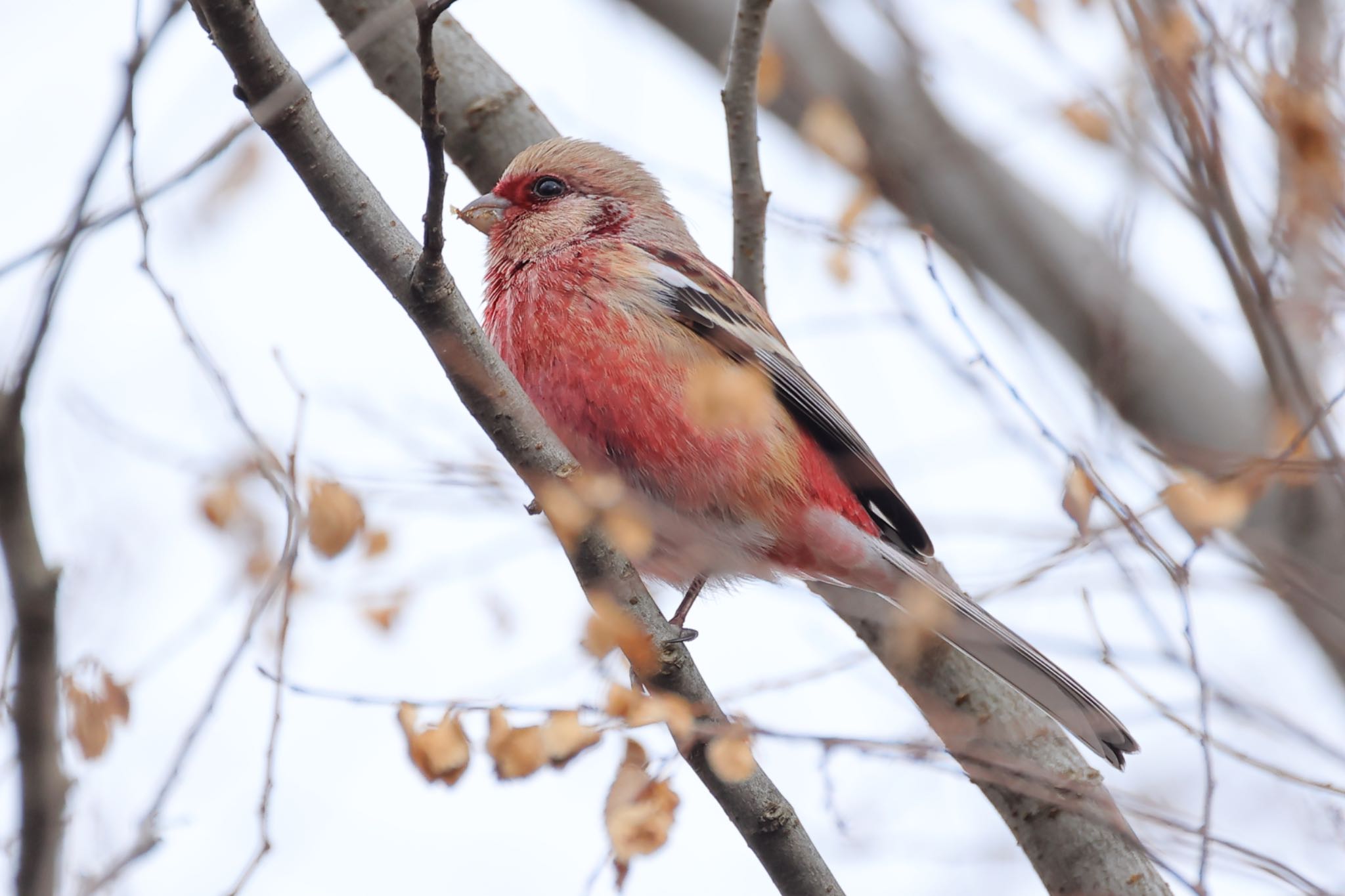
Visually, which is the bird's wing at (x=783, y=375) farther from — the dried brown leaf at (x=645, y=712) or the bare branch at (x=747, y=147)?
the dried brown leaf at (x=645, y=712)

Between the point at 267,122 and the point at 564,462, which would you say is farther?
the point at 564,462

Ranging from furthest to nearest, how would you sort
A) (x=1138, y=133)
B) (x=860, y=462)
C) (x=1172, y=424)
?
1. (x=1172, y=424)
2. (x=860, y=462)
3. (x=1138, y=133)

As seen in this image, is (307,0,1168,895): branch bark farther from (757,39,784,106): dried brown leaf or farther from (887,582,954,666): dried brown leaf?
(757,39,784,106): dried brown leaf

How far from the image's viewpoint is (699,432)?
511 centimetres

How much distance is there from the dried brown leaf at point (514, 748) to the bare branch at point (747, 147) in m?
2.33

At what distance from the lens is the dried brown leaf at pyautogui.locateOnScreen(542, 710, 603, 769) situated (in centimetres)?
378

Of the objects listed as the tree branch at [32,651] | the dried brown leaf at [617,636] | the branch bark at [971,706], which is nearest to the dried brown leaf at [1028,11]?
Result: the branch bark at [971,706]

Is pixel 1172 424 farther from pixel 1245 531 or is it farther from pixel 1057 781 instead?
pixel 1057 781

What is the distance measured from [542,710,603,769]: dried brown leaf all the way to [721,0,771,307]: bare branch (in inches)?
91.9

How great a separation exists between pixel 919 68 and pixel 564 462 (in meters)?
3.05

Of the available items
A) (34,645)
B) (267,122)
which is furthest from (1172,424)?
(34,645)

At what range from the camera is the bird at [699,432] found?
197 inches

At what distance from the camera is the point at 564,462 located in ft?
13.2

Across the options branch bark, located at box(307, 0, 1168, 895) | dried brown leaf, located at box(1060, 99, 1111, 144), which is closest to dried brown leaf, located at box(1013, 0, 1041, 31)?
dried brown leaf, located at box(1060, 99, 1111, 144)
